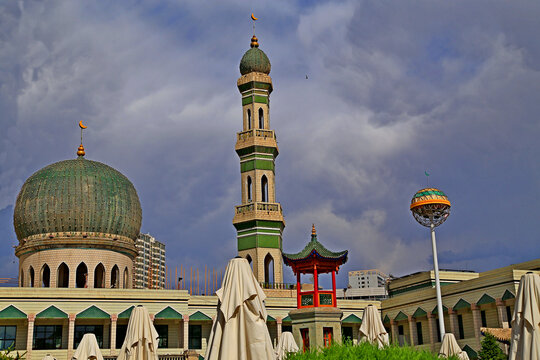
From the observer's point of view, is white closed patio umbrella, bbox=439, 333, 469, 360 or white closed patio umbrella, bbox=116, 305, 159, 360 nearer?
white closed patio umbrella, bbox=116, 305, 159, 360

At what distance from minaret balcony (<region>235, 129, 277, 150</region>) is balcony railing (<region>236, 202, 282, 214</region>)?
483cm

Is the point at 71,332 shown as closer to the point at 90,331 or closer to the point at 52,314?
the point at 52,314

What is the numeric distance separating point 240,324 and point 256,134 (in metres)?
40.0

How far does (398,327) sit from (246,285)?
39.5 meters

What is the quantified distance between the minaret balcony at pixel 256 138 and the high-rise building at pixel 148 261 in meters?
90.0

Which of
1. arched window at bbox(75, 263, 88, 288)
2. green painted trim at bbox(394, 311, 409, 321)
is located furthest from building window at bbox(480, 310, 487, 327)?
arched window at bbox(75, 263, 88, 288)

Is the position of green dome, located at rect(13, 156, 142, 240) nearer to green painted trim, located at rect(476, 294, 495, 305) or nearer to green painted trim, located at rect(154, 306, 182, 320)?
green painted trim, located at rect(154, 306, 182, 320)

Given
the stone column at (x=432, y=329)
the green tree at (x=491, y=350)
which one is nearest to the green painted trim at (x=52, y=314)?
the stone column at (x=432, y=329)

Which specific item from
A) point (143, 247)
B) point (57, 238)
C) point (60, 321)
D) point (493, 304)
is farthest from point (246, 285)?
point (143, 247)

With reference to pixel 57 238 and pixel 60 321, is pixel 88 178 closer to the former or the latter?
pixel 57 238

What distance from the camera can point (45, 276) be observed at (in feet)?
157

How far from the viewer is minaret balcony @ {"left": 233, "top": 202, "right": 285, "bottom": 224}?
48.6m

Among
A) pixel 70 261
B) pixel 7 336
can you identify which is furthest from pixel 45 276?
pixel 7 336

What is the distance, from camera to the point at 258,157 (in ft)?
167
